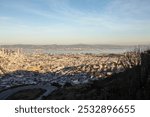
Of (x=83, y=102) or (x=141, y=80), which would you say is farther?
(x=141, y=80)

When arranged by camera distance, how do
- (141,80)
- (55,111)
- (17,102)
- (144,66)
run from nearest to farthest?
(55,111) < (17,102) < (141,80) < (144,66)

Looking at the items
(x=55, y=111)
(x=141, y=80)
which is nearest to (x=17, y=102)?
(x=55, y=111)

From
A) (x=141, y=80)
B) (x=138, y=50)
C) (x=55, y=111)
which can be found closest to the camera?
(x=55, y=111)

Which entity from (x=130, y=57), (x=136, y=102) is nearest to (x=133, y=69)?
(x=130, y=57)

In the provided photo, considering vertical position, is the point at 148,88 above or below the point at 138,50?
below

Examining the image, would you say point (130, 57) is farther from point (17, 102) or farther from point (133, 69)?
point (17, 102)

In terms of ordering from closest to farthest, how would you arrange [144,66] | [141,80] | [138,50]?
[141,80] < [144,66] < [138,50]

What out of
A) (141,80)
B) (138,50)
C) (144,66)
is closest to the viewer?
(141,80)

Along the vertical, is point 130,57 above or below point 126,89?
above

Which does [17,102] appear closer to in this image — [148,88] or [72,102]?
[72,102]
